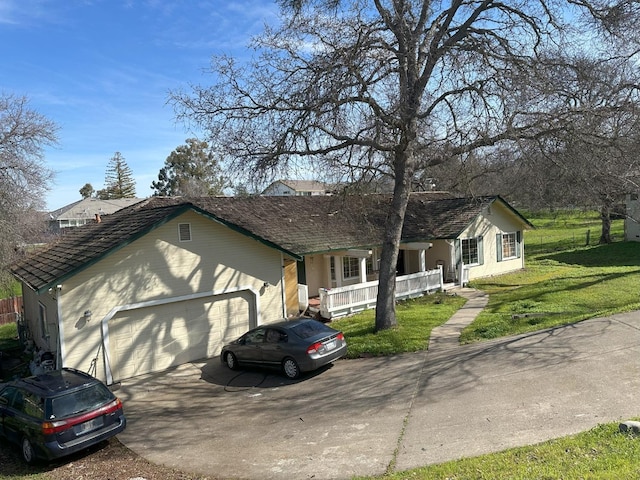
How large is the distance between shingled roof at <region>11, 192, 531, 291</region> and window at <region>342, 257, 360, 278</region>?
3.97ft

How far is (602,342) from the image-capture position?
1139cm

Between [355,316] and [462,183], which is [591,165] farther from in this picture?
[355,316]

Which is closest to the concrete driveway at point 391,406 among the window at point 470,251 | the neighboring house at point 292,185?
the neighboring house at point 292,185

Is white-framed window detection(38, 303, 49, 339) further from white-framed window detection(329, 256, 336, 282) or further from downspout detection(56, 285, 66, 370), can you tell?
white-framed window detection(329, 256, 336, 282)

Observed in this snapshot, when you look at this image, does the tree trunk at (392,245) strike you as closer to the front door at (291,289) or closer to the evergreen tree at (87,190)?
the front door at (291,289)

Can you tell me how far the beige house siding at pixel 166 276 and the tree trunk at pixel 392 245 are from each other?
3784mm

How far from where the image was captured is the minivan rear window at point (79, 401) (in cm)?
874

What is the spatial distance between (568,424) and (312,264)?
15742 mm

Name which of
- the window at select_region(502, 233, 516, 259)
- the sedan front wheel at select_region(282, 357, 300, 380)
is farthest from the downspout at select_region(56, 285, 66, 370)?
the window at select_region(502, 233, 516, 259)

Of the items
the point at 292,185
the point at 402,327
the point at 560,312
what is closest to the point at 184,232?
the point at 292,185

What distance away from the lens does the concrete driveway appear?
7.56 m

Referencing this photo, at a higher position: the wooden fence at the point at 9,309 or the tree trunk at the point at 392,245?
the tree trunk at the point at 392,245

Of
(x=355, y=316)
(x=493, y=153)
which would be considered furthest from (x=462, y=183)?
(x=355, y=316)

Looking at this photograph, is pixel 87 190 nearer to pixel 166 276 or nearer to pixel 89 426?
pixel 166 276
